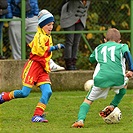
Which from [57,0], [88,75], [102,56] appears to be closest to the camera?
[102,56]

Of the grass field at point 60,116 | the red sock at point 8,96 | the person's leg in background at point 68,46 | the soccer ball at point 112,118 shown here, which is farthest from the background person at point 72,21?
the soccer ball at point 112,118

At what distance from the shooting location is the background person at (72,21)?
15.2 m

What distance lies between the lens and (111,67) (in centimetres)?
1006

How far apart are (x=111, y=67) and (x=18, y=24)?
5409 millimetres

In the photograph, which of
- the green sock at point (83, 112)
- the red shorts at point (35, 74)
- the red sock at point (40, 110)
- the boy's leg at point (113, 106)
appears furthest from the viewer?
the red shorts at point (35, 74)

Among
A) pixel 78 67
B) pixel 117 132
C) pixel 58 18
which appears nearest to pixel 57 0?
pixel 58 18

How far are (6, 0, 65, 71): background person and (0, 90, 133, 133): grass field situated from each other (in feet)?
3.69

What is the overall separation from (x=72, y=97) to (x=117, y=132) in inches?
177

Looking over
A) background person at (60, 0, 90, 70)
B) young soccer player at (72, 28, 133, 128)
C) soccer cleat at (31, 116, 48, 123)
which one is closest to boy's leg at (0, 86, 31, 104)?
soccer cleat at (31, 116, 48, 123)

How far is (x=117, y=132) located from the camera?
9.30 m

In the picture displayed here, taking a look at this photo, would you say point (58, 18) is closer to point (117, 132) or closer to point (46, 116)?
point (46, 116)

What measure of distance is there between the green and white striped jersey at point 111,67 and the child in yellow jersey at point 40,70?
923mm

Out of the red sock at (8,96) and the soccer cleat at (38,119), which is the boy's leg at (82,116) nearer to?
the soccer cleat at (38,119)

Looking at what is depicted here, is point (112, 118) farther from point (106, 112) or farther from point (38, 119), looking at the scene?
point (38, 119)
